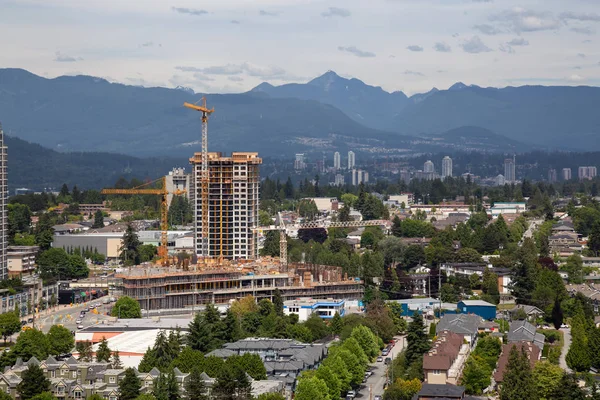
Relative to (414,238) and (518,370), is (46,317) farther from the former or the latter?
(414,238)

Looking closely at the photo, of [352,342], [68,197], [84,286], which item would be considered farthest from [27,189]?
[352,342]

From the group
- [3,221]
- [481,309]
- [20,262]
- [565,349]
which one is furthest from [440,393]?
[20,262]

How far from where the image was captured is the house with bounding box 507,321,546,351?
43938 mm

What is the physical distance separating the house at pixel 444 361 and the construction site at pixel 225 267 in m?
15.1

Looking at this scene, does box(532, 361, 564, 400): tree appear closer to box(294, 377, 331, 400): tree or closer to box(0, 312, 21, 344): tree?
box(294, 377, 331, 400): tree

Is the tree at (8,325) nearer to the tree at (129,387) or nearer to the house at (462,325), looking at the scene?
the tree at (129,387)

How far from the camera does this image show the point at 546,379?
37.2 meters

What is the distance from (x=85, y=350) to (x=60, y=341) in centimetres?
142

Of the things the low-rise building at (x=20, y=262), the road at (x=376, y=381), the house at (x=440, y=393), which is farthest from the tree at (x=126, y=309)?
the house at (x=440, y=393)

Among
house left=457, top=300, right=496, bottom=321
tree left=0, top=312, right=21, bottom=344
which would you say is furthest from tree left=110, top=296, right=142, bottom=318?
house left=457, top=300, right=496, bottom=321

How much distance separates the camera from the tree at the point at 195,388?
34719 millimetres

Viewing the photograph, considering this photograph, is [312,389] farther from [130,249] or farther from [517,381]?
[130,249]

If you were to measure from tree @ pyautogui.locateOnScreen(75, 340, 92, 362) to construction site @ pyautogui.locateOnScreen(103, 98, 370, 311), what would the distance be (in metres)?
11.0

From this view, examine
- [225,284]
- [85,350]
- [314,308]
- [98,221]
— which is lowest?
[85,350]
